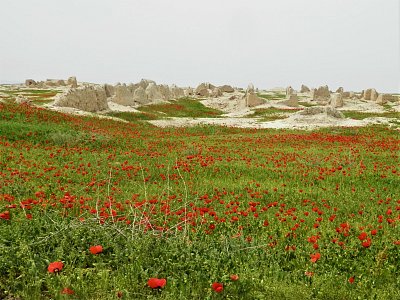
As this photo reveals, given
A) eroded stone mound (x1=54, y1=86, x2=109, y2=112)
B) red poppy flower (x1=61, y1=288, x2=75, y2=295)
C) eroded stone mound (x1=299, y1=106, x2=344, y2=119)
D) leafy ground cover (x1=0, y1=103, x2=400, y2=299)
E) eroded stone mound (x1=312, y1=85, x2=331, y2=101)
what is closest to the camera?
red poppy flower (x1=61, y1=288, x2=75, y2=295)

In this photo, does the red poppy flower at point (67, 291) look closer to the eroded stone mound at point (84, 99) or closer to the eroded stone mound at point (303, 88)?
the eroded stone mound at point (84, 99)

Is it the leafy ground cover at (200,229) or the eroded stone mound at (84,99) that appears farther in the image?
the eroded stone mound at (84,99)

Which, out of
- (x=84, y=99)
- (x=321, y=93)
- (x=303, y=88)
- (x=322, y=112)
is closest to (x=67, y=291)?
(x=84, y=99)

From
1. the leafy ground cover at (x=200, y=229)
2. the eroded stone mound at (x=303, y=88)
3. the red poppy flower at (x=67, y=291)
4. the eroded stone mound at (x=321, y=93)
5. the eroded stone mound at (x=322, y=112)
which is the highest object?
the eroded stone mound at (x=303, y=88)

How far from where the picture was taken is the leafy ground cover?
4508mm

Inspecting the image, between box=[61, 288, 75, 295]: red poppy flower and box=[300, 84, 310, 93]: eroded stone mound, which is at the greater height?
box=[300, 84, 310, 93]: eroded stone mound

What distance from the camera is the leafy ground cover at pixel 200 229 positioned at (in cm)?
451

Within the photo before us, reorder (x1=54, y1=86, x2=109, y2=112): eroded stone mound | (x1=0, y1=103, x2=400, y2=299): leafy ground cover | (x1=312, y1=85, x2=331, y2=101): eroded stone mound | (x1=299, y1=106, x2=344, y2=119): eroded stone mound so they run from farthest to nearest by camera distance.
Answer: (x1=312, y1=85, x2=331, y2=101): eroded stone mound, (x1=299, y1=106, x2=344, y2=119): eroded stone mound, (x1=54, y1=86, x2=109, y2=112): eroded stone mound, (x1=0, y1=103, x2=400, y2=299): leafy ground cover

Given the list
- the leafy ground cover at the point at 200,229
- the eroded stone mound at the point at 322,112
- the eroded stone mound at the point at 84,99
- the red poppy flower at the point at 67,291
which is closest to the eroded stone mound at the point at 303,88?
the eroded stone mound at the point at 322,112

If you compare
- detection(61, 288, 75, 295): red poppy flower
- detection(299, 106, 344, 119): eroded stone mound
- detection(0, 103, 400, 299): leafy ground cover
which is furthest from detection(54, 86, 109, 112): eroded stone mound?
detection(61, 288, 75, 295): red poppy flower

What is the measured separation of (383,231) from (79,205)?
6.95 m

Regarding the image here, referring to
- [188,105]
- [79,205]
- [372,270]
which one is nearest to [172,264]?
[372,270]

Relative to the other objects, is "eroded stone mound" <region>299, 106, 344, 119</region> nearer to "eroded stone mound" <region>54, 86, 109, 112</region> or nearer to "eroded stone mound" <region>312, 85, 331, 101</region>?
"eroded stone mound" <region>54, 86, 109, 112</region>

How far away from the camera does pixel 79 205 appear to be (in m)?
8.67
